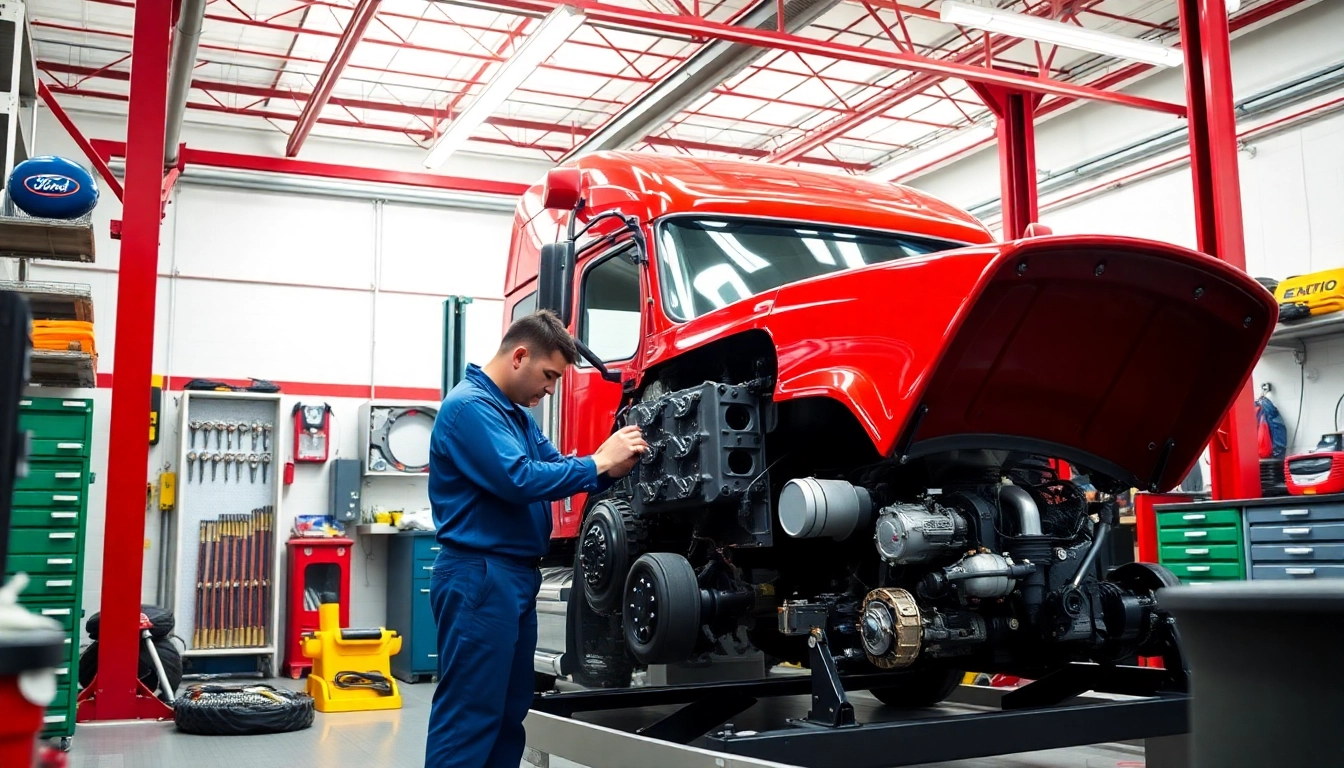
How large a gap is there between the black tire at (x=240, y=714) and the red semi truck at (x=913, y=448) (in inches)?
111

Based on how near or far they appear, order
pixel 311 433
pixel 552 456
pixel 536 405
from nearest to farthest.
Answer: pixel 552 456, pixel 536 405, pixel 311 433

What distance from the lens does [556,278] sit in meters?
3.97

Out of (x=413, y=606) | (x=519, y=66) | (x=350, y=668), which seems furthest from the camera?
(x=413, y=606)

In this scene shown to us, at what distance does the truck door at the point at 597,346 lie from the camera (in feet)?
14.3

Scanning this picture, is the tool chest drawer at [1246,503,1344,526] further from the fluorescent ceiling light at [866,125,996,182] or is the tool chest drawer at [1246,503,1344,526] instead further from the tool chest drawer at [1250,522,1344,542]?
the fluorescent ceiling light at [866,125,996,182]

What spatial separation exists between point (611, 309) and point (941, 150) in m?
9.17

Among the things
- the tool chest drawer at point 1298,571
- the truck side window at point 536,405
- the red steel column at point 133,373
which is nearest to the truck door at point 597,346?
the truck side window at point 536,405

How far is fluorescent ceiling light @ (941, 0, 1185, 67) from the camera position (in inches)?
318

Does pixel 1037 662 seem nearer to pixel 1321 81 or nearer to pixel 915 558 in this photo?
pixel 915 558

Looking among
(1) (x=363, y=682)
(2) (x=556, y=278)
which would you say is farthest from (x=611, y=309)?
(1) (x=363, y=682)

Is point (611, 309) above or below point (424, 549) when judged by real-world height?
above

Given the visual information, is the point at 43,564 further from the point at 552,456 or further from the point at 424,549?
the point at 424,549

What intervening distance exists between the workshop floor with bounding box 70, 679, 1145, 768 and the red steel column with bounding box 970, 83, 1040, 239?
465cm

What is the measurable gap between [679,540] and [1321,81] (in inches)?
316
